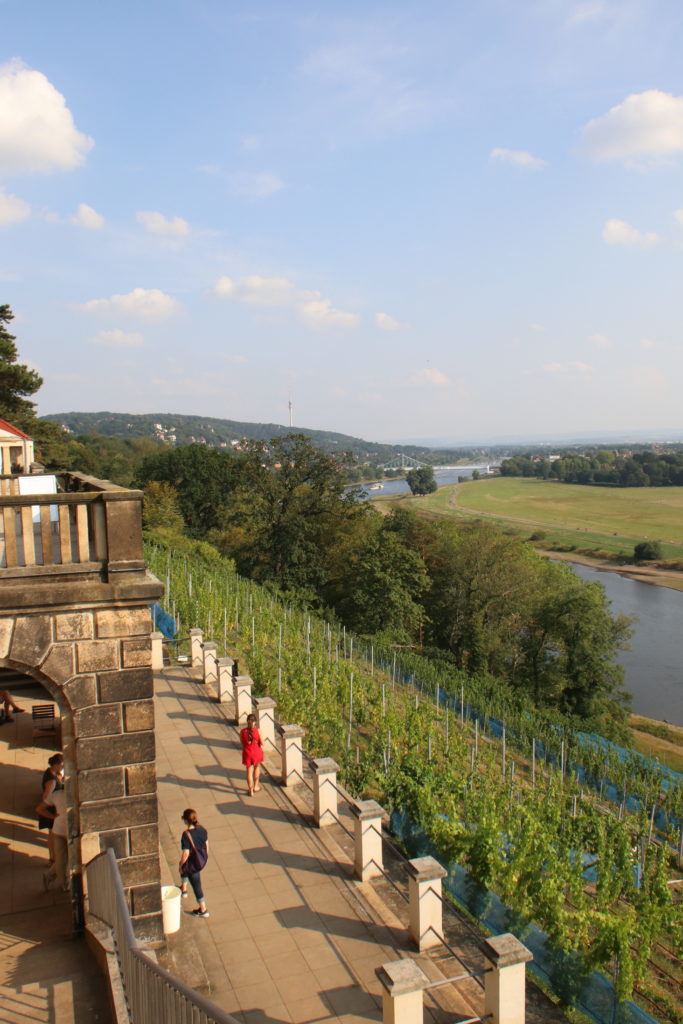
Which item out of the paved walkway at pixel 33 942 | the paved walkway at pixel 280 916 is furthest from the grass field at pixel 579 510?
the paved walkway at pixel 33 942

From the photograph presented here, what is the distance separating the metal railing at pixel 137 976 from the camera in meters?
3.76

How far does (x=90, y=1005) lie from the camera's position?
5273 millimetres

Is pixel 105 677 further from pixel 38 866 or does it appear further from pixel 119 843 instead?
pixel 38 866

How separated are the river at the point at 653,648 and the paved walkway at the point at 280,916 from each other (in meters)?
28.2

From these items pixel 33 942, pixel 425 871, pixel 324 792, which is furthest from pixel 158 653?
pixel 425 871

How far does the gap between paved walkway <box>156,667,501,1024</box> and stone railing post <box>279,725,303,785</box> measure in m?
0.27

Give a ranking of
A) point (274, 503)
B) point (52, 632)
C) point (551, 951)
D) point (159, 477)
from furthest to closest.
Answer: point (159, 477) → point (274, 503) → point (551, 951) → point (52, 632)

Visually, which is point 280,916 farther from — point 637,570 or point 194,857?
point 637,570

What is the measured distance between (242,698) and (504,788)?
5518 millimetres

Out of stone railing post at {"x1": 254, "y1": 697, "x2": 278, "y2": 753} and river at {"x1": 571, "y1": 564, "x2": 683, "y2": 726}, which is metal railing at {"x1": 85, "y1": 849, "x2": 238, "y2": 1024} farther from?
river at {"x1": 571, "y1": 564, "x2": 683, "y2": 726}

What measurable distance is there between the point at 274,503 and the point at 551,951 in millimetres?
36336

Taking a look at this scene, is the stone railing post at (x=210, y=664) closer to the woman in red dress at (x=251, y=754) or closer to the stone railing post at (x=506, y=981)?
the woman in red dress at (x=251, y=754)

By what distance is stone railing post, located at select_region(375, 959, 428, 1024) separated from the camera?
5.60 metres

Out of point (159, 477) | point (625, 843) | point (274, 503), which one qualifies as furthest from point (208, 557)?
point (625, 843)
